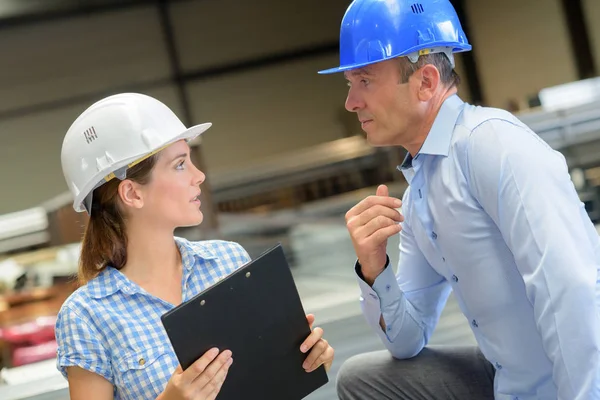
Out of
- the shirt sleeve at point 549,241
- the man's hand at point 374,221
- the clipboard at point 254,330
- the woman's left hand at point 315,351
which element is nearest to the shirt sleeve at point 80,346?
the clipboard at point 254,330

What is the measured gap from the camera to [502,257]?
1.63m

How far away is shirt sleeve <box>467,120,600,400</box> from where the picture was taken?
56.0 inches

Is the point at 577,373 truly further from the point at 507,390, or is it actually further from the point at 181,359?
the point at 181,359

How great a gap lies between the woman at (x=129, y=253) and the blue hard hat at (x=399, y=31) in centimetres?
43

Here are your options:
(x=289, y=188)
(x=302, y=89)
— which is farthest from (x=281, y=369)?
(x=302, y=89)

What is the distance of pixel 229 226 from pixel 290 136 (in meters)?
8.91

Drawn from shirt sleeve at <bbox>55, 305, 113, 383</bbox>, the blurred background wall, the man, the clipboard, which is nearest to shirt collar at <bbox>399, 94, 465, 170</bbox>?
the man

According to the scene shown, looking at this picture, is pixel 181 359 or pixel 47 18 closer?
pixel 181 359

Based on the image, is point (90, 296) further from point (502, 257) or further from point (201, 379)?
point (502, 257)

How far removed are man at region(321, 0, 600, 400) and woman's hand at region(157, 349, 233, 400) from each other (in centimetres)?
43

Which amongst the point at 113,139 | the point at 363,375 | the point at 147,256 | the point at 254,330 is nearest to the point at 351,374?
the point at 363,375

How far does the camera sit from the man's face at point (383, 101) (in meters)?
1.74

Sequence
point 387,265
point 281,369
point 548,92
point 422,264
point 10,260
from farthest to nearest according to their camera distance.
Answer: point 548,92 → point 10,260 → point 422,264 → point 387,265 → point 281,369

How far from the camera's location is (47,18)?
12.6 m
